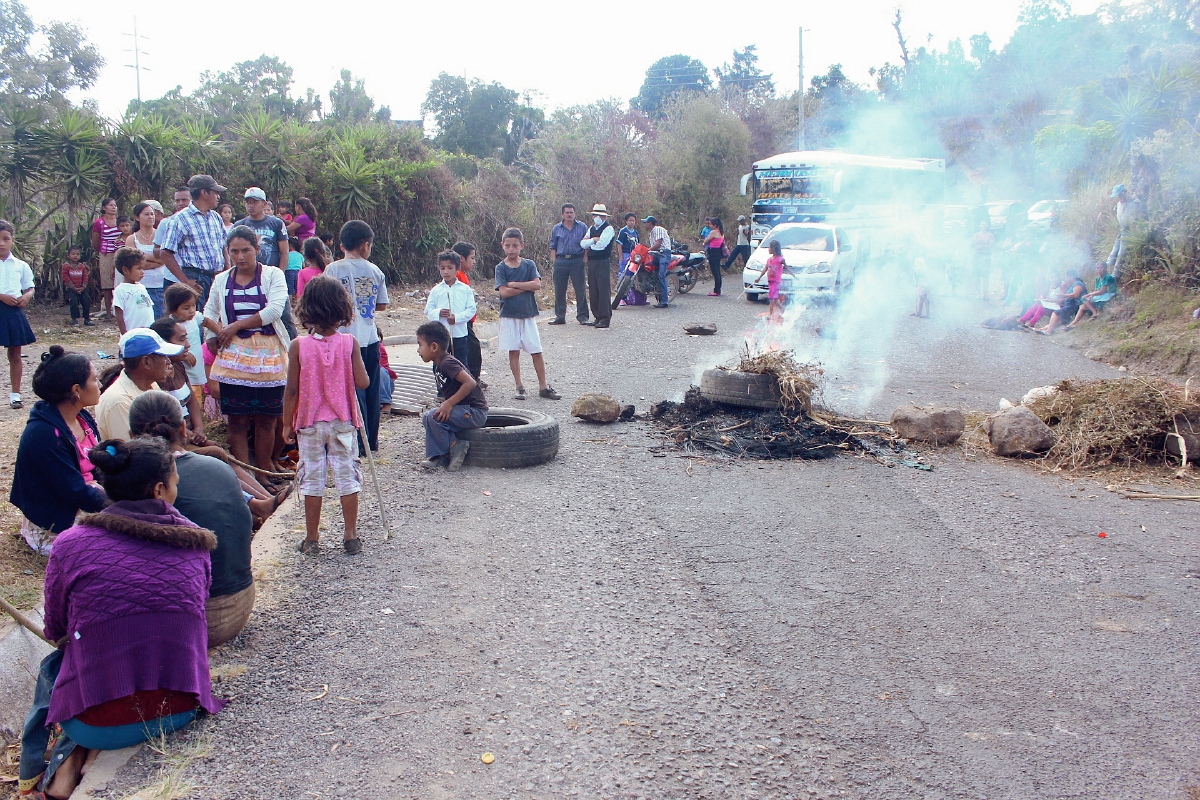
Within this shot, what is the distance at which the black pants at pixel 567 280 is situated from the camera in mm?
Result: 13852

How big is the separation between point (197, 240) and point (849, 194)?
19.0 m

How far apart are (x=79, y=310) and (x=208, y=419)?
7.79 meters

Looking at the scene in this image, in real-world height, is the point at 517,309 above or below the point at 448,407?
→ above

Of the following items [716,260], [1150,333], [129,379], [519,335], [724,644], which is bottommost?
[724,644]

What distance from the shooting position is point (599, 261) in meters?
14.2

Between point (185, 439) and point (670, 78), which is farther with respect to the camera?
point (670, 78)

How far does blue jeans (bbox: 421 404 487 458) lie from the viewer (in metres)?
6.65

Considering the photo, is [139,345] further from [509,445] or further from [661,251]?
[661,251]

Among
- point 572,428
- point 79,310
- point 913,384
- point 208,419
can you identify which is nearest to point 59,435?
point 208,419

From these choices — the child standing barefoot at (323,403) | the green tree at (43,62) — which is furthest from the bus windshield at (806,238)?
the green tree at (43,62)

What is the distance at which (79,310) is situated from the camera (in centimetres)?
1288

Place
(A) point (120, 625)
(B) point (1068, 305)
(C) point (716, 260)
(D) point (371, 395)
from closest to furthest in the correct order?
(A) point (120, 625), (D) point (371, 395), (B) point (1068, 305), (C) point (716, 260)

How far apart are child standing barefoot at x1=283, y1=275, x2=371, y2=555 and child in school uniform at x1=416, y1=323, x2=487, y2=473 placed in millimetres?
1543

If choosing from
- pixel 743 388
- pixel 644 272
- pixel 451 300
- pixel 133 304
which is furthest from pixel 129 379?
pixel 644 272
